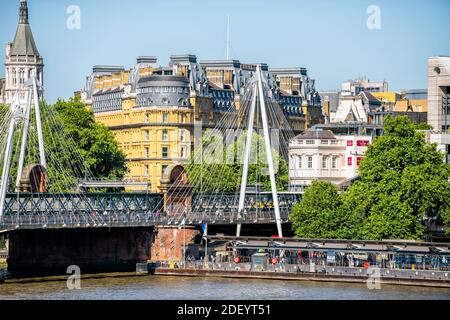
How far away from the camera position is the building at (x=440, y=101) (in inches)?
4941

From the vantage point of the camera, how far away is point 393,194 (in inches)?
4313

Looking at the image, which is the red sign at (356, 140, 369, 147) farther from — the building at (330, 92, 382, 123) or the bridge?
the building at (330, 92, 382, 123)

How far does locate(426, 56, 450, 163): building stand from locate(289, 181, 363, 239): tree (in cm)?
1694

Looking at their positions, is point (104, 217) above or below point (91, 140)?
below

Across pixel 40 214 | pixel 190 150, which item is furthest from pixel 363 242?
pixel 190 150

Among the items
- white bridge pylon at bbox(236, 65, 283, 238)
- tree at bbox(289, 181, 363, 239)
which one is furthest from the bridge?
tree at bbox(289, 181, 363, 239)

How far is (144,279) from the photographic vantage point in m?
98.7

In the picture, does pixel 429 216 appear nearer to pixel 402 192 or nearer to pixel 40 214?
pixel 402 192

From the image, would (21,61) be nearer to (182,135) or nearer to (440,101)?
(182,135)

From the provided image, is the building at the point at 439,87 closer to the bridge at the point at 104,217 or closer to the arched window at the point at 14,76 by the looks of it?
the bridge at the point at 104,217

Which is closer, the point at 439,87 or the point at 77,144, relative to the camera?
the point at 439,87

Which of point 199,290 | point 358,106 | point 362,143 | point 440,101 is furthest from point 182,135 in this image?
point 199,290

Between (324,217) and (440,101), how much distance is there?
2490cm

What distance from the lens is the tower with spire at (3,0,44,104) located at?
184125 mm
